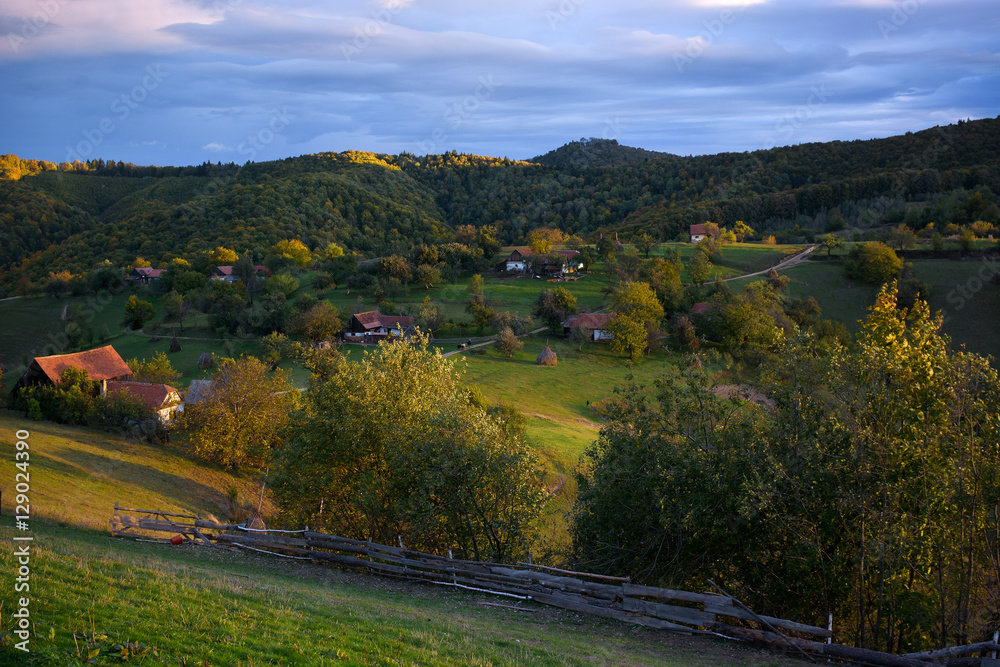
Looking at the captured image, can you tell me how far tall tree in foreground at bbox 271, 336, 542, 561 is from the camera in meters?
16.0

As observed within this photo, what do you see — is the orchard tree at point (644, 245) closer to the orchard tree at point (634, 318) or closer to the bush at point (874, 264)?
the orchard tree at point (634, 318)

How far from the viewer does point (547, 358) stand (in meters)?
58.5

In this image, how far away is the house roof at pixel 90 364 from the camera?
126 feet

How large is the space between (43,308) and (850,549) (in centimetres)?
10228

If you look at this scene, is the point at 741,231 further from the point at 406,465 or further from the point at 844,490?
the point at 844,490

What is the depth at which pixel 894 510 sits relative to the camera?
11.1m

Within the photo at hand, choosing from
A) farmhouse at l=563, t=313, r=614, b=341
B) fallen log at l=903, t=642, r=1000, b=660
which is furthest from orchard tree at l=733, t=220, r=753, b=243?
fallen log at l=903, t=642, r=1000, b=660

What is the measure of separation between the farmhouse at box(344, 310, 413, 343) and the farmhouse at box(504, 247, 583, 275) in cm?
2989

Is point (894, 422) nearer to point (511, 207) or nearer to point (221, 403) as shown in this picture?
point (221, 403)

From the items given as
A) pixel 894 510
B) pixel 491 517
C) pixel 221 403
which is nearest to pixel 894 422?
pixel 894 510

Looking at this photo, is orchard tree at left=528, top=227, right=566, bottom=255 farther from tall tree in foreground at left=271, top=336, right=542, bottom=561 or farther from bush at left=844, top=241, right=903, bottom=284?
tall tree in foreground at left=271, top=336, right=542, bottom=561

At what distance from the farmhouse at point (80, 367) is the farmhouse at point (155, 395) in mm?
1481

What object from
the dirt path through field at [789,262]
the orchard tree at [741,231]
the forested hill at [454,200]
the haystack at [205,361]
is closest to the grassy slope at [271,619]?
the haystack at [205,361]

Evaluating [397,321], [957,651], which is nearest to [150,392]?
[397,321]
